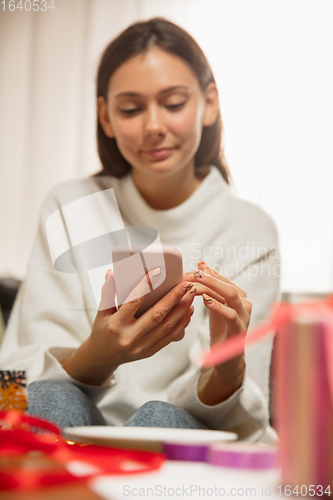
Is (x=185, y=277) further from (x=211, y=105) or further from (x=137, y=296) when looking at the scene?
(x=211, y=105)

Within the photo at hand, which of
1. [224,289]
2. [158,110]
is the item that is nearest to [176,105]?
[158,110]

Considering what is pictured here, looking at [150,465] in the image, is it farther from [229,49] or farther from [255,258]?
[229,49]

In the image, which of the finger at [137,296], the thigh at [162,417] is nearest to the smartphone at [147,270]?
the finger at [137,296]

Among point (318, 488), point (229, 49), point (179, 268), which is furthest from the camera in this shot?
point (229, 49)

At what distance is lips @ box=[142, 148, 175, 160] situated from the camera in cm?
56

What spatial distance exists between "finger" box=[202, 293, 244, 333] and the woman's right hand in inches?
0.7

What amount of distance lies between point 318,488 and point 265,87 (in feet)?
1.55

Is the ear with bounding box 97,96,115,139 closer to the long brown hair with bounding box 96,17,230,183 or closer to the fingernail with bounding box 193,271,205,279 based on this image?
the long brown hair with bounding box 96,17,230,183

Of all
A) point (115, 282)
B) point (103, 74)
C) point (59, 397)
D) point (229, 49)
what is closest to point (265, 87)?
point (229, 49)

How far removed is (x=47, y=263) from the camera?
1.99ft

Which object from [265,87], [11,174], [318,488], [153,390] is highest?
[265,87]

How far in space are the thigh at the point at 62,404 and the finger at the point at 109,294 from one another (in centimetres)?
11

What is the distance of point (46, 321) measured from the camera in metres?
0.62

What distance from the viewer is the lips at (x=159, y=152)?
0.56 m
